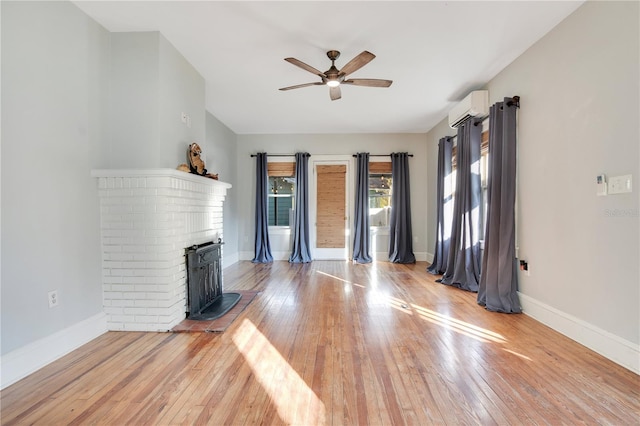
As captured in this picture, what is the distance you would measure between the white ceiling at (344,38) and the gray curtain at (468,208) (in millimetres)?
667

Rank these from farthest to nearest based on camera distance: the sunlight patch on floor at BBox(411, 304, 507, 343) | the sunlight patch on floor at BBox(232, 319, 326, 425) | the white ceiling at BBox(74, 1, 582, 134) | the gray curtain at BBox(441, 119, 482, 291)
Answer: the gray curtain at BBox(441, 119, 482, 291)
the sunlight patch on floor at BBox(411, 304, 507, 343)
the white ceiling at BBox(74, 1, 582, 134)
the sunlight patch on floor at BBox(232, 319, 326, 425)

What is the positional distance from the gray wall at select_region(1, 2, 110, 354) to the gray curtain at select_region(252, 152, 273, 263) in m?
3.44

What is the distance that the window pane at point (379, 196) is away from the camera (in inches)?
237

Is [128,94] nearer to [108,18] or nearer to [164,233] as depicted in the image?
[108,18]

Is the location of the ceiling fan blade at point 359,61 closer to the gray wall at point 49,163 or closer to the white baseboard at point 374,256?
the gray wall at point 49,163

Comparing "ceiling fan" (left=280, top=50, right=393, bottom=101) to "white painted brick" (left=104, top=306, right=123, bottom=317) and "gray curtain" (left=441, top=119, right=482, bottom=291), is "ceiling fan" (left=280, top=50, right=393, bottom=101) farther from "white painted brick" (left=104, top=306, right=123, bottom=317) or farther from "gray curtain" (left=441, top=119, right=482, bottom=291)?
"white painted brick" (left=104, top=306, right=123, bottom=317)

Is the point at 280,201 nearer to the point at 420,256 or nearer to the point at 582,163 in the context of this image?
the point at 420,256

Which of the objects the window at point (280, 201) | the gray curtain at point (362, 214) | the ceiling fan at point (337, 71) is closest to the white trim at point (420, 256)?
the gray curtain at point (362, 214)

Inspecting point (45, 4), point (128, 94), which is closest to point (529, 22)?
point (128, 94)

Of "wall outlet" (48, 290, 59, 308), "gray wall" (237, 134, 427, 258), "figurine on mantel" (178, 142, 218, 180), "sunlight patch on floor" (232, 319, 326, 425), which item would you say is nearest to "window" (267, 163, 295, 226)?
"gray wall" (237, 134, 427, 258)

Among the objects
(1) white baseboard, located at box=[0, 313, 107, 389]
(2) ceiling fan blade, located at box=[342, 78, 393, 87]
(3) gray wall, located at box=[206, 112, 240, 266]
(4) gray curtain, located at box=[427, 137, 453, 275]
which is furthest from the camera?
(3) gray wall, located at box=[206, 112, 240, 266]

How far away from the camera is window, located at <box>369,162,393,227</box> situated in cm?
601

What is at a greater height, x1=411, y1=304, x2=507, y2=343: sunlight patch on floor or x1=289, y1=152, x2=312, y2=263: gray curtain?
x1=289, y1=152, x2=312, y2=263: gray curtain

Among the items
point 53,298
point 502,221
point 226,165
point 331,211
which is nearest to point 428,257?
point 331,211
